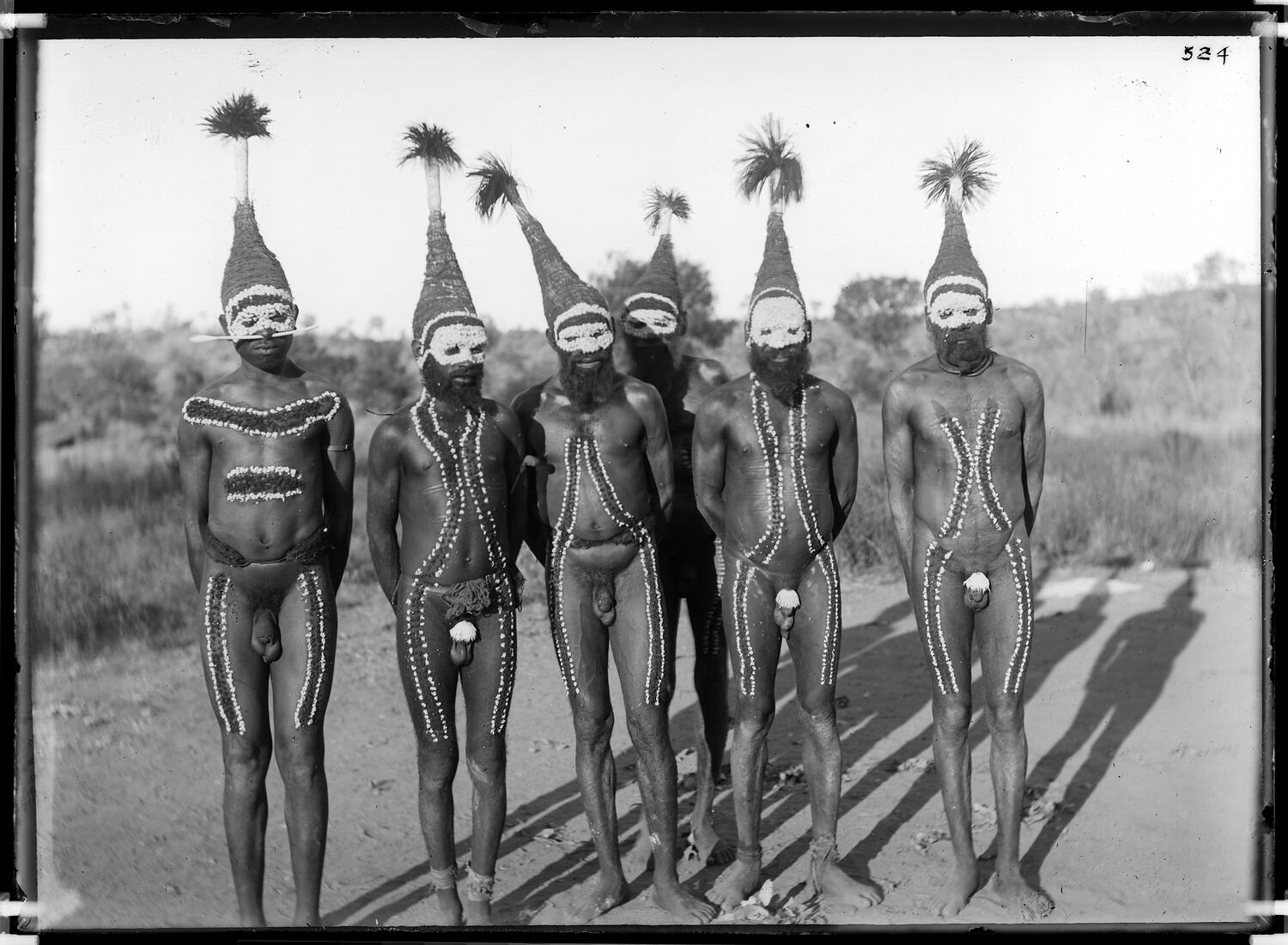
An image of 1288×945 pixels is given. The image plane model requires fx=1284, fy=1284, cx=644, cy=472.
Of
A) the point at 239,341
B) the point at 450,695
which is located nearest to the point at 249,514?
the point at 239,341

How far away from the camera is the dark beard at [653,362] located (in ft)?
22.6

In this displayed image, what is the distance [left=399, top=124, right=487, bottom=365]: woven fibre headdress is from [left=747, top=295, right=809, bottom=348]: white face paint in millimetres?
1271

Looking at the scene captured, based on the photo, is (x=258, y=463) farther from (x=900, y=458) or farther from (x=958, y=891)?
(x=958, y=891)

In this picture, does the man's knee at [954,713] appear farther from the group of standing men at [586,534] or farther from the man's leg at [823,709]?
the man's leg at [823,709]

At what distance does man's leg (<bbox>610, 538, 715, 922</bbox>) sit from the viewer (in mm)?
5988

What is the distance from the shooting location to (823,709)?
610 centimetres

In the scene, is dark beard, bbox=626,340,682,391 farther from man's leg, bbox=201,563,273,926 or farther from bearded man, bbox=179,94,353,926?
man's leg, bbox=201,563,273,926

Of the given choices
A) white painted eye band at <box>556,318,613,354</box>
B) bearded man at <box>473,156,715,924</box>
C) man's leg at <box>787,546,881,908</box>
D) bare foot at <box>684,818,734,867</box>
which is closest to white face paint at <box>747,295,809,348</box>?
bearded man at <box>473,156,715,924</box>

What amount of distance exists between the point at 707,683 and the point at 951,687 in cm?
146

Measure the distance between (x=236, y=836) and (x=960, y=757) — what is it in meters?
3.35

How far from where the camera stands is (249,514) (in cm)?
556

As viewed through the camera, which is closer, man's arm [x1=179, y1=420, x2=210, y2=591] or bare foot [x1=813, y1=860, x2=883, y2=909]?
man's arm [x1=179, y1=420, x2=210, y2=591]

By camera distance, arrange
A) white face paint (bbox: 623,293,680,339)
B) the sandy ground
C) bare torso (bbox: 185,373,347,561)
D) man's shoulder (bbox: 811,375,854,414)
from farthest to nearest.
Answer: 1. white face paint (bbox: 623,293,680,339)
2. the sandy ground
3. man's shoulder (bbox: 811,375,854,414)
4. bare torso (bbox: 185,373,347,561)

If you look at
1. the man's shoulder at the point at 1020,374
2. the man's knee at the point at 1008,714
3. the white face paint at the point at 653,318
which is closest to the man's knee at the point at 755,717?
the man's knee at the point at 1008,714
